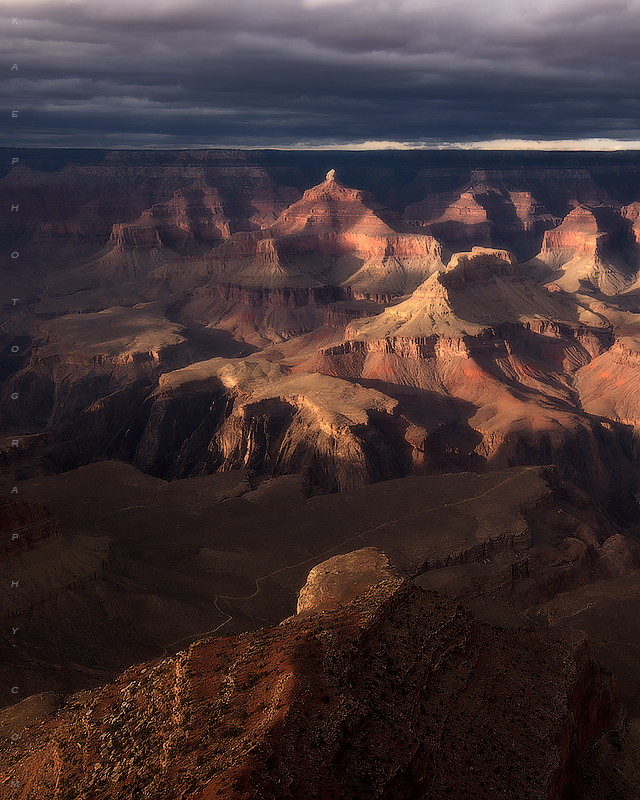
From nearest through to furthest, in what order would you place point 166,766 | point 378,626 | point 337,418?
1. point 166,766
2. point 378,626
3. point 337,418

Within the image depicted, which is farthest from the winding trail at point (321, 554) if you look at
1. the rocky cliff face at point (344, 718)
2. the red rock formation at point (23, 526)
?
the rocky cliff face at point (344, 718)

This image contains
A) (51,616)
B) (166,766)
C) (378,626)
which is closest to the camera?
(166,766)

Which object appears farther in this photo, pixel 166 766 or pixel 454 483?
pixel 454 483

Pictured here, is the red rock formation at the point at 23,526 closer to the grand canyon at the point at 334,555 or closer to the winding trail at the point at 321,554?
the grand canyon at the point at 334,555

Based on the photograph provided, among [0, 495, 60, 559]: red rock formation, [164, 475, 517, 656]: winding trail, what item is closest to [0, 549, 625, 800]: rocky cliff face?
[164, 475, 517, 656]: winding trail

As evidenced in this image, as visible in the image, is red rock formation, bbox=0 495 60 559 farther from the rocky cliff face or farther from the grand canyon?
the rocky cliff face

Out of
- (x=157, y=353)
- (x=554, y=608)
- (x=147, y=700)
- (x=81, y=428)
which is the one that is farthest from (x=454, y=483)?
(x=157, y=353)

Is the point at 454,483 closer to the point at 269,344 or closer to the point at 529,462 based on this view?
the point at 529,462
